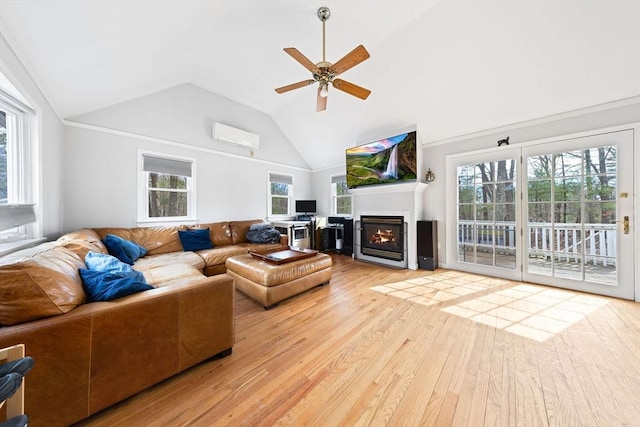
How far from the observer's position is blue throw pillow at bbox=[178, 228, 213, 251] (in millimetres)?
3729

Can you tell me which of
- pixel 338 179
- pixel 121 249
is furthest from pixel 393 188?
pixel 121 249

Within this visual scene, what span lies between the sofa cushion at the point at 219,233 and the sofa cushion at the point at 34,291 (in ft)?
9.41

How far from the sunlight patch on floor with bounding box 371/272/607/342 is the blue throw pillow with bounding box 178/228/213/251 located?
2.95 m

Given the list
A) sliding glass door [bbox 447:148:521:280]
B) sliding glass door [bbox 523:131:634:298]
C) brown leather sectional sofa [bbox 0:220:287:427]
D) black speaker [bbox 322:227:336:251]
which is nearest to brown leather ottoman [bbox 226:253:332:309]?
brown leather sectional sofa [bbox 0:220:287:427]

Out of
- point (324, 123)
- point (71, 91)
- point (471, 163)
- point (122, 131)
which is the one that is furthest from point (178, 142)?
point (471, 163)

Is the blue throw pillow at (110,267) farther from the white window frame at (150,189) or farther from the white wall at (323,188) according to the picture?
the white wall at (323,188)

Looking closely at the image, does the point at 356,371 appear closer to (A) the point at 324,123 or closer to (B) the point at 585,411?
(B) the point at 585,411

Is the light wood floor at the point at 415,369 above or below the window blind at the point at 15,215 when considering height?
below

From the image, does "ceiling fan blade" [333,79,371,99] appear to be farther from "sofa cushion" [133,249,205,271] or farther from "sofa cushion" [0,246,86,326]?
"sofa cushion" [133,249,205,271]

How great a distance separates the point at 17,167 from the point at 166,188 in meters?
1.86

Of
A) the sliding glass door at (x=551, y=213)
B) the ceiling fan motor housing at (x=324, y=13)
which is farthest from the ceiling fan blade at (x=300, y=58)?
the sliding glass door at (x=551, y=213)

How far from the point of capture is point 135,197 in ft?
12.1

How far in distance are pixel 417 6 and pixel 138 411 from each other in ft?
14.6

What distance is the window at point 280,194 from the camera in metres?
5.60
